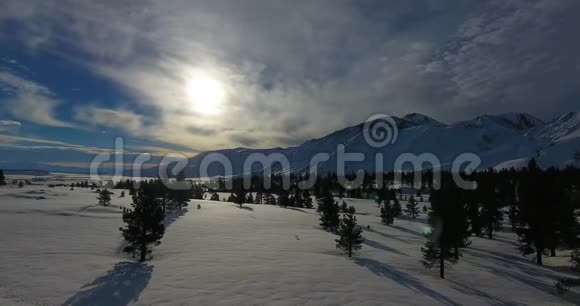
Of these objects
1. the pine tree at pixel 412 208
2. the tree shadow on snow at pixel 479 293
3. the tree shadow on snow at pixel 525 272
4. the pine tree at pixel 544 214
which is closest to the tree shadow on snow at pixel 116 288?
the tree shadow on snow at pixel 479 293

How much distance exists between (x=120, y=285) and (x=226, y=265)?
970cm

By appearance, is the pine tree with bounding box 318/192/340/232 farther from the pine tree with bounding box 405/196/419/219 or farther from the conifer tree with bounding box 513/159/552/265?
the pine tree with bounding box 405/196/419/219

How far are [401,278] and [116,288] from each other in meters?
24.8

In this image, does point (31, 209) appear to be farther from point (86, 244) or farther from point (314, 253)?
point (314, 253)

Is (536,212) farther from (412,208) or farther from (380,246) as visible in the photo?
(412,208)

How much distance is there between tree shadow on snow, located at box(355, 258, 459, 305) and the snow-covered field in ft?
0.37

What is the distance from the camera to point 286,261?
35625 millimetres

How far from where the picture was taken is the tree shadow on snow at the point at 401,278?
26.7 metres

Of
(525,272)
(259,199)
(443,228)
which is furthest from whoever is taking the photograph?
(259,199)

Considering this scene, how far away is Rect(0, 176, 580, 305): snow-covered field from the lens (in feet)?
81.5

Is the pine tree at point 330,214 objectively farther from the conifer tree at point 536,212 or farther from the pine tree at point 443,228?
the conifer tree at point 536,212

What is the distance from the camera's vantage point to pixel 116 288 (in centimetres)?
2589

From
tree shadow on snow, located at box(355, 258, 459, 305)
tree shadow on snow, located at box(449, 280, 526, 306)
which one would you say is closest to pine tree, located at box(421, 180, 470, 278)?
tree shadow on snow, located at box(449, 280, 526, 306)

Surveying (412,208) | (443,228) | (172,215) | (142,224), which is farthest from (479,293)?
(412,208)
